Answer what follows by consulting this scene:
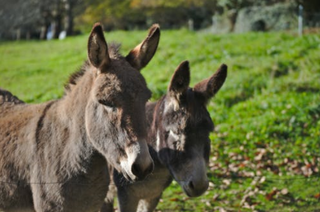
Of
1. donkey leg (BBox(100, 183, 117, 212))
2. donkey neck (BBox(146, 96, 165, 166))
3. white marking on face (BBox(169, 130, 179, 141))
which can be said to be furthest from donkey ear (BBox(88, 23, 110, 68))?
donkey leg (BBox(100, 183, 117, 212))

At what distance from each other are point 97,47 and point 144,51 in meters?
0.45

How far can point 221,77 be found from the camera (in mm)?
4492

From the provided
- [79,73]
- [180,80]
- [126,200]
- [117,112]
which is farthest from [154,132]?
[117,112]

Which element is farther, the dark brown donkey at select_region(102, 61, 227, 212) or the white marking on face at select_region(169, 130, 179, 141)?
the white marking on face at select_region(169, 130, 179, 141)

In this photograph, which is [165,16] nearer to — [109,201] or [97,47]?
[109,201]

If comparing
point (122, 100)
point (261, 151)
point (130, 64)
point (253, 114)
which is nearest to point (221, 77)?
point (130, 64)

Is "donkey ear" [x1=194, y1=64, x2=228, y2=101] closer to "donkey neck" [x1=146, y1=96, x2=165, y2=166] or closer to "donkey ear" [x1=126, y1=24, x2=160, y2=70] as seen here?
"donkey neck" [x1=146, y1=96, x2=165, y2=166]

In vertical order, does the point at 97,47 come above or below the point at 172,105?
above

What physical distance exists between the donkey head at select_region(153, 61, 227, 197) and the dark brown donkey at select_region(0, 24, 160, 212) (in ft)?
2.53

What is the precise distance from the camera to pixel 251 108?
34.0 ft

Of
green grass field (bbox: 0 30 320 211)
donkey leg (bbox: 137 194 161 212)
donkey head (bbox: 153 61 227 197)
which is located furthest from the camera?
green grass field (bbox: 0 30 320 211)

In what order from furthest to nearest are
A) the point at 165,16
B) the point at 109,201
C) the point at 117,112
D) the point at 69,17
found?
1. the point at 69,17
2. the point at 165,16
3. the point at 109,201
4. the point at 117,112

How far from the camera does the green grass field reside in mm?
6910

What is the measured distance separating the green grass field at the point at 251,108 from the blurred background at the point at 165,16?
142 inches
